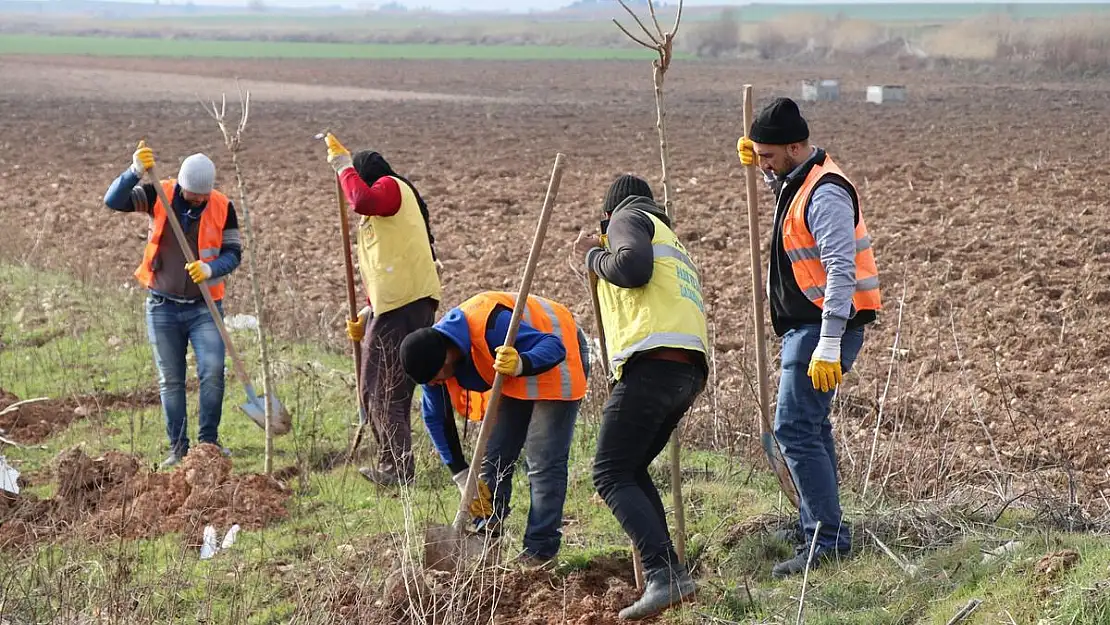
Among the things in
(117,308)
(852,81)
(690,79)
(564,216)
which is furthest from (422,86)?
(117,308)

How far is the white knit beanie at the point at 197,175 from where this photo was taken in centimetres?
680

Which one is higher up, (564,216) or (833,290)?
(833,290)

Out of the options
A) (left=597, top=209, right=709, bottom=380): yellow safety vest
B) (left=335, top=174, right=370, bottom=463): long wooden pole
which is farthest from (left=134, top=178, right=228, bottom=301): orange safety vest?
(left=597, top=209, right=709, bottom=380): yellow safety vest

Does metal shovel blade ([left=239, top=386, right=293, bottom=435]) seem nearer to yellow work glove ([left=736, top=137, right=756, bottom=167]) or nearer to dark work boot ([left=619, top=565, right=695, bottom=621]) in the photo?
dark work boot ([left=619, top=565, right=695, bottom=621])

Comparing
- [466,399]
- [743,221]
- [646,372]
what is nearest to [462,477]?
[466,399]

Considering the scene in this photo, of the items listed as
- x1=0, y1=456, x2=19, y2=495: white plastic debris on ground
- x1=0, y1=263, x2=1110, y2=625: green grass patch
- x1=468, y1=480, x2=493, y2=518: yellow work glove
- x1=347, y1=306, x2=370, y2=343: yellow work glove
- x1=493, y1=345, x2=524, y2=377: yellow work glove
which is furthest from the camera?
x1=347, y1=306, x2=370, y2=343: yellow work glove

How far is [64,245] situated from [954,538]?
38.9 ft

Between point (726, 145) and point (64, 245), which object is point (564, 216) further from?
point (726, 145)

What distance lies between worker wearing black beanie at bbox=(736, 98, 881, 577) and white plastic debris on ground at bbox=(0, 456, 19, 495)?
4.02m

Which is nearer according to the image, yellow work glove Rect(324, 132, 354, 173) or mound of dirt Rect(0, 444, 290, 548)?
mound of dirt Rect(0, 444, 290, 548)

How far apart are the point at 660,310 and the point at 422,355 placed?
97 cm

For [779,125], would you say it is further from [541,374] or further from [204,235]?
[204,235]

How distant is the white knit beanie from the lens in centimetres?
680

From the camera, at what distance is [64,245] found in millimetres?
14227
